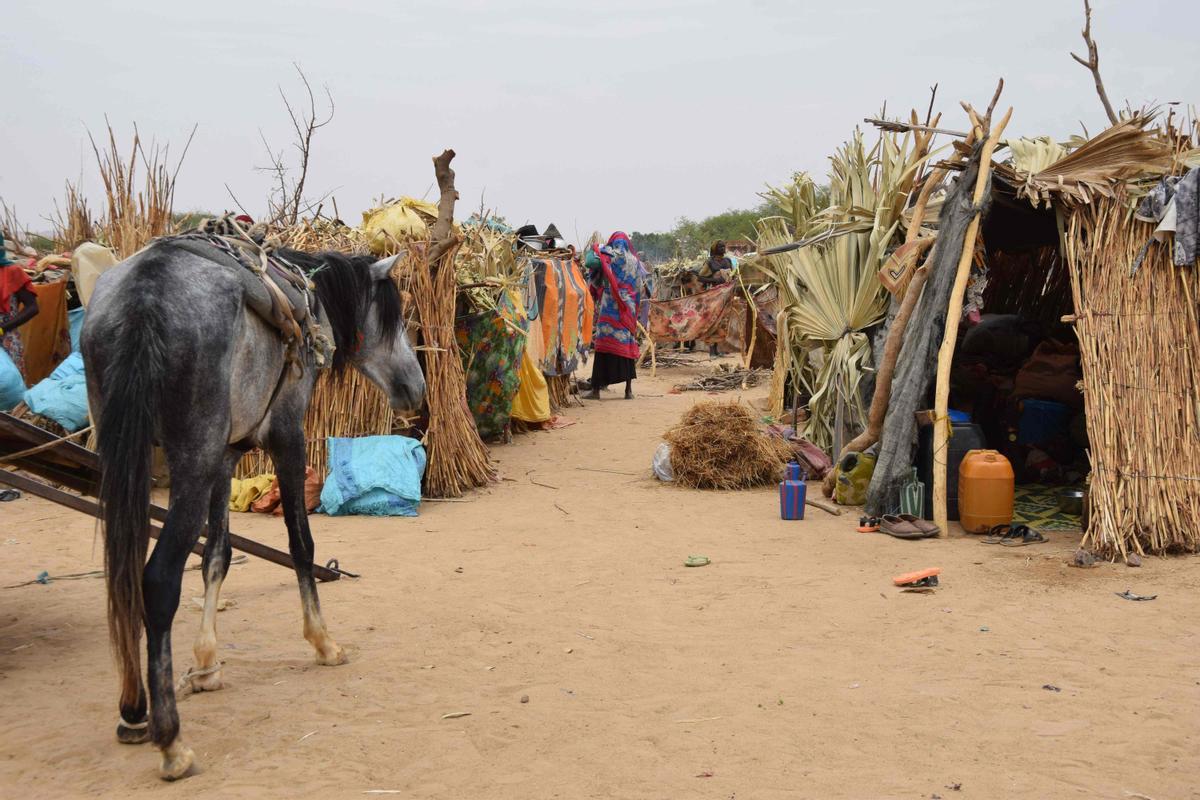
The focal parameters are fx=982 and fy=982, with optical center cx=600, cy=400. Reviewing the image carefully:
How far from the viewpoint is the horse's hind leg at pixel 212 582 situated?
371cm

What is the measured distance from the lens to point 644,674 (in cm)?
399

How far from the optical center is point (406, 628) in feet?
15.2

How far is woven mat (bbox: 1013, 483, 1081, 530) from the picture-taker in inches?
261

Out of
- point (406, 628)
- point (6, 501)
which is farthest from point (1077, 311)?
point (6, 501)

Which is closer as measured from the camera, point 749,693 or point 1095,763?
point 1095,763

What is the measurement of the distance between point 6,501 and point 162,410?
220 inches

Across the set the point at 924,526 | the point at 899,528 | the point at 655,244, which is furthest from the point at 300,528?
the point at 655,244

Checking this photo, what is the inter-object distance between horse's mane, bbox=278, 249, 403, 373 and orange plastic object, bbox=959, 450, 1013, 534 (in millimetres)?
3960

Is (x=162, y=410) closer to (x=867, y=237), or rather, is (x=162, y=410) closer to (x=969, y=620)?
(x=969, y=620)

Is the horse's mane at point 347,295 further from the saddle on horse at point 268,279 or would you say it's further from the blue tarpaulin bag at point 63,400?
the blue tarpaulin bag at point 63,400

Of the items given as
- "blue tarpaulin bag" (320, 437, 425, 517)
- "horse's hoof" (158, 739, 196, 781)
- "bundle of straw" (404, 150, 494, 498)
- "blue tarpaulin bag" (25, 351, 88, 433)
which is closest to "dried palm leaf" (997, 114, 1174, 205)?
"bundle of straw" (404, 150, 494, 498)

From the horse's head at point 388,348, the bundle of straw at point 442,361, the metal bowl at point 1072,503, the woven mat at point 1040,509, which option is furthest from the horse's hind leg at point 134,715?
the metal bowl at point 1072,503

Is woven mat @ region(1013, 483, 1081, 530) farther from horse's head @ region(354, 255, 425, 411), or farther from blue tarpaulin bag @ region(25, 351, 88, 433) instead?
blue tarpaulin bag @ region(25, 351, 88, 433)

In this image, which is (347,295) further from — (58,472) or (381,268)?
(58,472)
